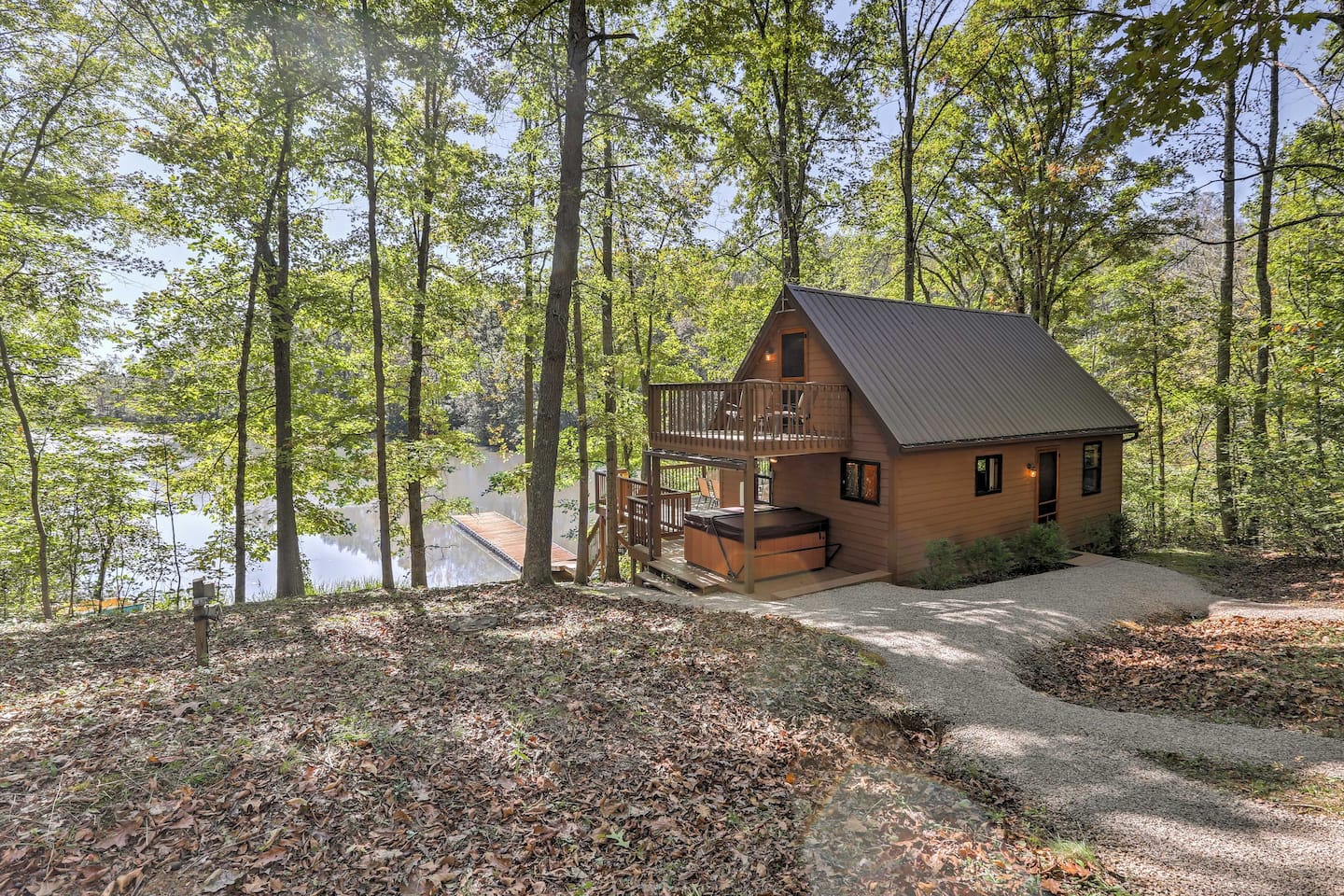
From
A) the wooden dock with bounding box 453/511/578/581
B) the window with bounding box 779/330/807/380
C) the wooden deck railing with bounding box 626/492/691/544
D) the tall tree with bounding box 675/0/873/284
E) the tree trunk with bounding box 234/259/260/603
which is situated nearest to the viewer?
the tree trunk with bounding box 234/259/260/603

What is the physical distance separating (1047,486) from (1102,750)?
10136 mm

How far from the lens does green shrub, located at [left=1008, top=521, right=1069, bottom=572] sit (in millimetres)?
11641

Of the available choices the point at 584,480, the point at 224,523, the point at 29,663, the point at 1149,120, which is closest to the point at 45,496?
the point at 224,523

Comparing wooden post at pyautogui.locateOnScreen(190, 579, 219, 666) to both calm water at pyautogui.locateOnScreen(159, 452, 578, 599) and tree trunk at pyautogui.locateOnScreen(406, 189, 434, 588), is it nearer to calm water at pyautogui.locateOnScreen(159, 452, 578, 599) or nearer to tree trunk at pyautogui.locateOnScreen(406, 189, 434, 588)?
tree trunk at pyautogui.locateOnScreen(406, 189, 434, 588)

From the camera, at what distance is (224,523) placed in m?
14.2

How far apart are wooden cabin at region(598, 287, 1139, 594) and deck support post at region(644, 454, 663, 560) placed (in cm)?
4

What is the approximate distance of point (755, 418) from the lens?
1005cm

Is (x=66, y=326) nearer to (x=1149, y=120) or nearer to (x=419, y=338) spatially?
(x=419, y=338)

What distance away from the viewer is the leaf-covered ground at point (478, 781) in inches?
121

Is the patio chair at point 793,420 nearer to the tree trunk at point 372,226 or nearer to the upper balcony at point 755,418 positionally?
the upper balcony at point 755,418

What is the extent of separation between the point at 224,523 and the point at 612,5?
1461 centimetres

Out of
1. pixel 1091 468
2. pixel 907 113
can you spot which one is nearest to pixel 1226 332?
pixel 1091 468

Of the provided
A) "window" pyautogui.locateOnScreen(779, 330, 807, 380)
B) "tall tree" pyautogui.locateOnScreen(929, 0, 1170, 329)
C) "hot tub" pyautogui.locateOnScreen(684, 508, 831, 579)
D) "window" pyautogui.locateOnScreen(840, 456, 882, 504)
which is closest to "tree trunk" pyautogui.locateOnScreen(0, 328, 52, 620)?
"hot tub" pyautogui.locateOnScreen(684, 508, 831, 579)

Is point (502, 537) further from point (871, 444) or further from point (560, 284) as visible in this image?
point (871, 444)
